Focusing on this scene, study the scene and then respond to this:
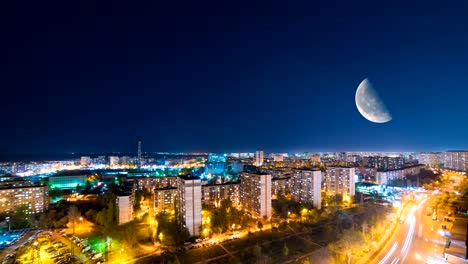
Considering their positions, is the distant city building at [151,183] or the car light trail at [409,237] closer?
the car light trail at [409,237]

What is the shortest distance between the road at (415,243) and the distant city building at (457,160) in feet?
74.7

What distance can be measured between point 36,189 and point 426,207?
68.8 ft

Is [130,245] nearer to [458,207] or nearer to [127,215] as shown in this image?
[127,215]

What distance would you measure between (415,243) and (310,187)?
5761 mm

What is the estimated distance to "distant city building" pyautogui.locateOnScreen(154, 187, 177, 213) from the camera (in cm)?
1273

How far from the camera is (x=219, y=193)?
14.0 metres

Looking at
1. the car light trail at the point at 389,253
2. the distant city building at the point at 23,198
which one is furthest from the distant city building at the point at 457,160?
the distant city building at the point at 23,198

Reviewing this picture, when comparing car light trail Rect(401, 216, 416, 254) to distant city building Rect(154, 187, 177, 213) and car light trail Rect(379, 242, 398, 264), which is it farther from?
distant city building Rect(154, 187, 177, 213)

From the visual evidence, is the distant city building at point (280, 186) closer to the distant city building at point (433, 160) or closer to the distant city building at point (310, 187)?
the distant city building at point (310, 187)

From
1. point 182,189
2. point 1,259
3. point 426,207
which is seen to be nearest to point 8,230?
point 1,259

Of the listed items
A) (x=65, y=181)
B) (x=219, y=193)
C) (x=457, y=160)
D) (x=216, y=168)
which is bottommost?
(x=65, y=181)

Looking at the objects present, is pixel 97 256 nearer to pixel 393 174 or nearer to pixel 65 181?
pixel 65 181

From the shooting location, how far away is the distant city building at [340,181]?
51.0 feet

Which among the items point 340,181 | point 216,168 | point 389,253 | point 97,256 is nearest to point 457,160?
point 340,181
